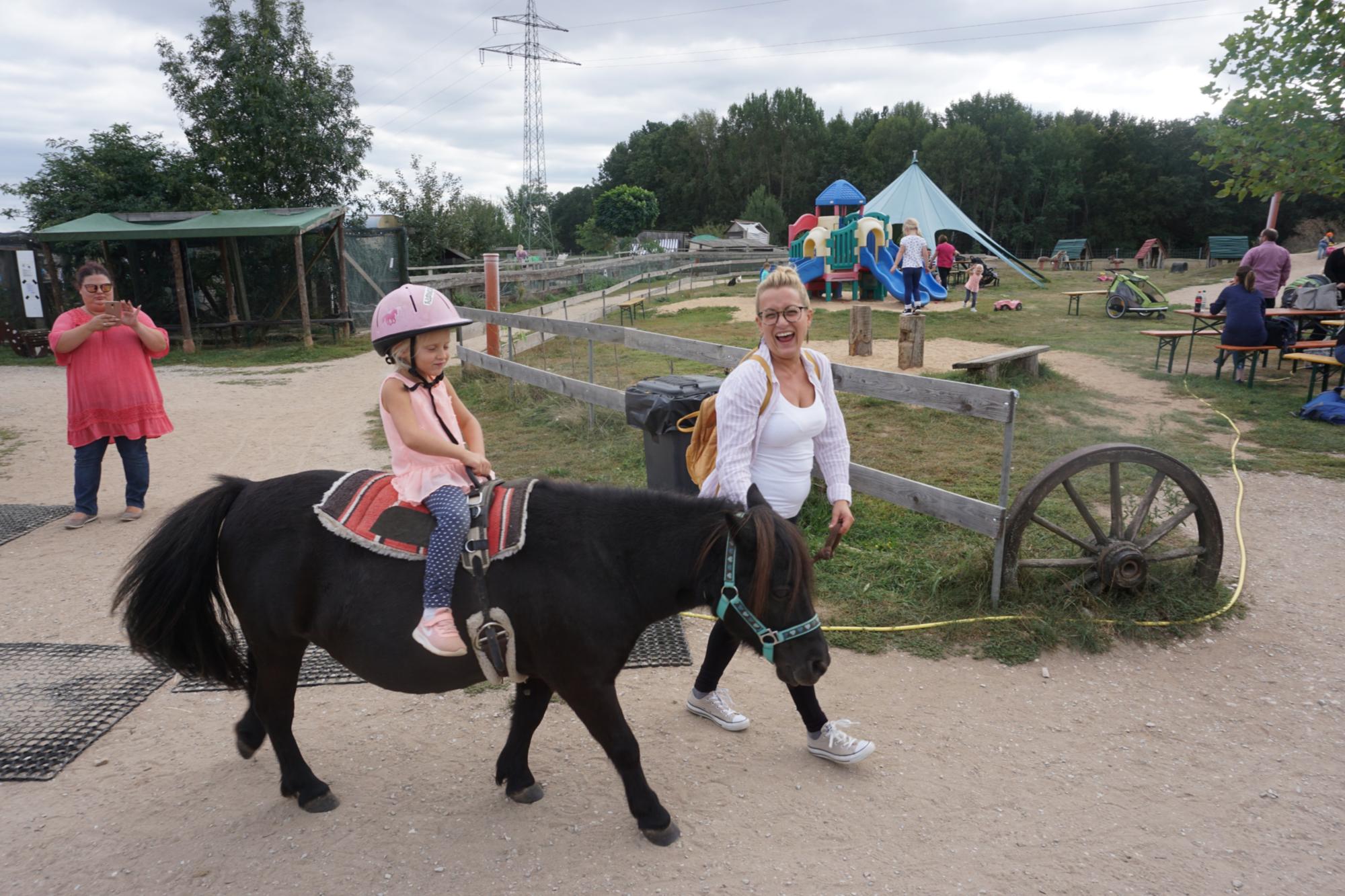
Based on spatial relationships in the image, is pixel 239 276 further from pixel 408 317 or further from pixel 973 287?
pixel 408 317

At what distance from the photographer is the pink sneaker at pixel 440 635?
7.89 feet

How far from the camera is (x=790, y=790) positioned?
2.82 m

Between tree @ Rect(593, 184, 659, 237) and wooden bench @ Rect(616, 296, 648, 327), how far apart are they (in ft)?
151

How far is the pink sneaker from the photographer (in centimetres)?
240

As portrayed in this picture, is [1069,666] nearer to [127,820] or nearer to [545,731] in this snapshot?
[545,731]

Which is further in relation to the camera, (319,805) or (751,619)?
(319,805)

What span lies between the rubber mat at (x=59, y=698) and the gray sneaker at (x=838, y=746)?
2.46 metres

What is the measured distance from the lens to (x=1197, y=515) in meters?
4.04

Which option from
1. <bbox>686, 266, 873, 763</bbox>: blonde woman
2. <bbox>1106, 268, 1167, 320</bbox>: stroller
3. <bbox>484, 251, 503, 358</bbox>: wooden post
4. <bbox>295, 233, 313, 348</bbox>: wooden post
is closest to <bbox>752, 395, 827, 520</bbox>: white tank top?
<bbox>686, 266, 873, 763</bbox>: blonde woman

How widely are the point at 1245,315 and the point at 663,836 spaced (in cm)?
983

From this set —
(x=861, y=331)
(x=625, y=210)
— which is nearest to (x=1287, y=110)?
(x=861, y=331)

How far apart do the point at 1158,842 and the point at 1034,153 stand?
5806cm

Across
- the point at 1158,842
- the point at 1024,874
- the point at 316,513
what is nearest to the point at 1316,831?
the point at 1158,842

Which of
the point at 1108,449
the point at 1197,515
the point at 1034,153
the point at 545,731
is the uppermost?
the point at 1034,153
